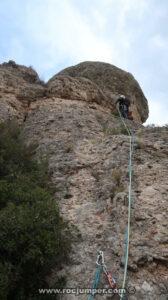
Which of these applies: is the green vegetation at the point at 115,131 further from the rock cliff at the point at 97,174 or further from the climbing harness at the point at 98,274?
the climbing harness at the point at 98,274

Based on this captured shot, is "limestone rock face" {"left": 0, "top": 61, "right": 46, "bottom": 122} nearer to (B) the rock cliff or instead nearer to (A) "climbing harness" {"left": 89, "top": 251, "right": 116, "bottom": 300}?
(B) the rock cliff

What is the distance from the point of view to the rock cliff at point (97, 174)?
17.0ft

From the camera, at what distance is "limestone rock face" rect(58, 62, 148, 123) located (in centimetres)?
1827

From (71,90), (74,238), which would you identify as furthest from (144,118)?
(74,238)

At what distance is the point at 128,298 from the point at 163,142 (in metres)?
5.60

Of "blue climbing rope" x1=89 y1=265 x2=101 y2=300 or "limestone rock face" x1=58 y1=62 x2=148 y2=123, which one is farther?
"limestone rock face" x1=58 y1=62 x2=148 y2=123

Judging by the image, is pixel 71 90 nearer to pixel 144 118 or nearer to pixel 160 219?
pixel 144 118

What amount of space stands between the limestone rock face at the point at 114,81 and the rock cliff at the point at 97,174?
322cm

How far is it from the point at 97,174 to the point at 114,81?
11862 millimetres

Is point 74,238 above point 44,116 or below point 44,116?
below

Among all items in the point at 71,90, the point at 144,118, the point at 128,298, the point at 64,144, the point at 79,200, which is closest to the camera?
the point at 128,298

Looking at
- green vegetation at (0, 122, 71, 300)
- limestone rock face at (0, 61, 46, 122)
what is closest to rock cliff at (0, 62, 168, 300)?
limestone rock face at (0, 61, 46, 122)

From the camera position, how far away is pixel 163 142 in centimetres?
920

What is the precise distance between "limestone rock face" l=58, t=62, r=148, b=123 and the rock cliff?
3.22 metres
